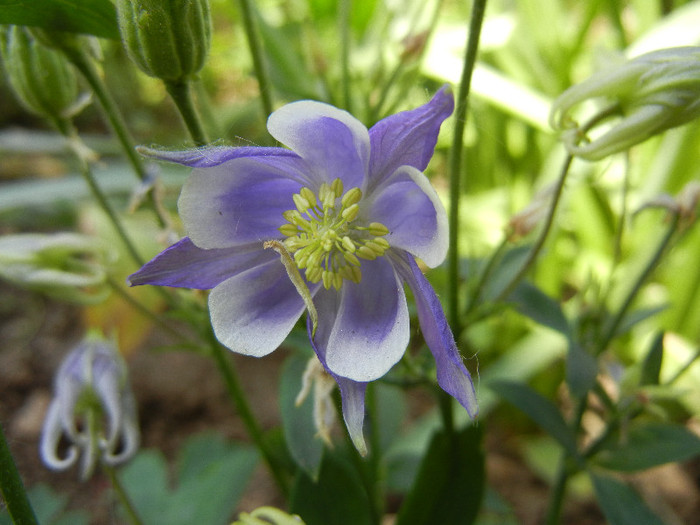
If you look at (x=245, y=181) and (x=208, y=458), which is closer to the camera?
(x=245, y=181)

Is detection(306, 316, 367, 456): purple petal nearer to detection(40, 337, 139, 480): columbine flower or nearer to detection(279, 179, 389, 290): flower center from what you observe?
detection(279, 179, 389, 290): flower center

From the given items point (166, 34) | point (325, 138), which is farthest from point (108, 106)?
point (325, 138)

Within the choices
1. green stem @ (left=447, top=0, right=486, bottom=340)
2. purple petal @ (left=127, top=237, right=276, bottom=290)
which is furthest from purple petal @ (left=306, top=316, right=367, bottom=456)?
green stem @ (left=447, top=0, right=486, bottom=340)

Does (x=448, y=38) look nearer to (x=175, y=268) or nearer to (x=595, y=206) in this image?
(x=595, y=206)

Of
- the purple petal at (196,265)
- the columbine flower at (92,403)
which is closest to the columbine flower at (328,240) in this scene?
the purple petal at (196,265)

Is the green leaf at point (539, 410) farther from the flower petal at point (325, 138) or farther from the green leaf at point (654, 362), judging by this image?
the flower petal at point (325, 138)

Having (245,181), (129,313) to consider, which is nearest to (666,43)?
(245,181)
